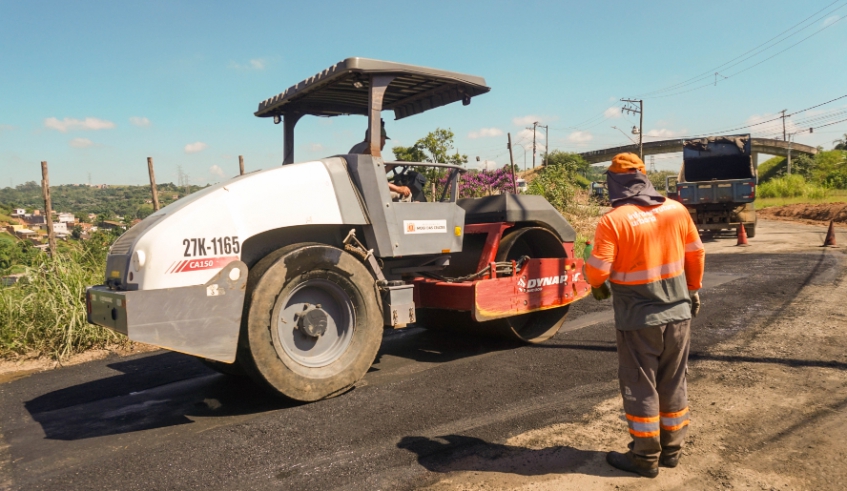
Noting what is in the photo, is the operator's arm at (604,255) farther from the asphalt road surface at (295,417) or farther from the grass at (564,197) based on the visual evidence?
the grass at (564,197)


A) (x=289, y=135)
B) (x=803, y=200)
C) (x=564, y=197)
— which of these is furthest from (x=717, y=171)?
(x=289, y=135)

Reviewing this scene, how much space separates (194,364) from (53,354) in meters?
1.64

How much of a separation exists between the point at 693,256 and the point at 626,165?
0.65 m

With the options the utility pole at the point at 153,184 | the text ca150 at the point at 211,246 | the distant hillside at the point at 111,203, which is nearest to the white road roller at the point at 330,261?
the text ca150 at the point at 211,246

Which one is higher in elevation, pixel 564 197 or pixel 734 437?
pixel 564 197

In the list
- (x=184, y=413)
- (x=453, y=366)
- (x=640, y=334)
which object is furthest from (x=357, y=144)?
(x=640, y=334)

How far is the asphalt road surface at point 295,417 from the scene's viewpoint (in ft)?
10.9

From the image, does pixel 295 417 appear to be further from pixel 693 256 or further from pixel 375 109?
pixel 693 256

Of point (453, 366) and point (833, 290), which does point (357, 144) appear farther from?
point (833, 290)

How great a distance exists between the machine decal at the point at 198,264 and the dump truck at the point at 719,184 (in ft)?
58.5

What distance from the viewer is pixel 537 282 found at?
5895 millimetres

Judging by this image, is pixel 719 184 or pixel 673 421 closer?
pixel 673 421

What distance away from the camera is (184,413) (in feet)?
14.2

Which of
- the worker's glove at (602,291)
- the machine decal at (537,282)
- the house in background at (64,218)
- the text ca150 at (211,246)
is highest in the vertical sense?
the house in background at (64,218)
